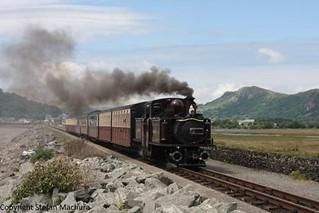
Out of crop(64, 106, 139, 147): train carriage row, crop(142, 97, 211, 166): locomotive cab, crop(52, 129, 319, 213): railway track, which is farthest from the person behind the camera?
crop(64, 106, 139, 147): train carriage row

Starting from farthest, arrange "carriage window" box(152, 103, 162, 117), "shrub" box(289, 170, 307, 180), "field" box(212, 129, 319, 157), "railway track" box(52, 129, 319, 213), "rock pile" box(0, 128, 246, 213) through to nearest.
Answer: "field" box(212, 129, 319, 157), "carriage window" box(152, 103, 162, 117), "shrub" box(289, 170, 307, 180), "railway track" box(52, 129, 319, 213), "rock pile" box(0, 128, 246, 213)

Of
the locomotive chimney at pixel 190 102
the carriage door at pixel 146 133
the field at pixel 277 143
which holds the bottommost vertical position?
the field at pixel 277 143

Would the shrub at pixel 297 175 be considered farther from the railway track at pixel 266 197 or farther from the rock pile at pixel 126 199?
the rock pile at pixel 126 199

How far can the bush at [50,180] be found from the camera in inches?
750

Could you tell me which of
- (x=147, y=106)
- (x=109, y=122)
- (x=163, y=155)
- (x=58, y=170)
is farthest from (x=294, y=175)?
(x=109, y=122)

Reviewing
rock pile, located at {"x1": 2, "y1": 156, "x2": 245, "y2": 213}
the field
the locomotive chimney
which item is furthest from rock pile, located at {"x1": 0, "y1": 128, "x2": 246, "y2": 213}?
the field

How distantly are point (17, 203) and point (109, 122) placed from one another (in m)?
27.1

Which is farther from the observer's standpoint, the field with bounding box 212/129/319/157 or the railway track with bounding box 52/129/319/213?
the field with bounding box 212/129/319/157

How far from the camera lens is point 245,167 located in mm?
32312

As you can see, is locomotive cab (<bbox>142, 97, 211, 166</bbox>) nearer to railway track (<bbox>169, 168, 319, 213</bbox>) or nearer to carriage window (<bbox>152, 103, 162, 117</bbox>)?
carriage window (<bbox>152, 103, 162, 117</bbox>)

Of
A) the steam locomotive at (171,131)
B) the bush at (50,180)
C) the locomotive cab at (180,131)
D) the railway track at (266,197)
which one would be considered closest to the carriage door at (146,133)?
the steam locomotive at (171,131)

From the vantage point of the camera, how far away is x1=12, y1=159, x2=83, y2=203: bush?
1906cm

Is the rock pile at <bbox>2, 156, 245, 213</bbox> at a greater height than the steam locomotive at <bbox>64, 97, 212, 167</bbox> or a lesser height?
lesser

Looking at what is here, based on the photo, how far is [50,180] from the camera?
19.2m
